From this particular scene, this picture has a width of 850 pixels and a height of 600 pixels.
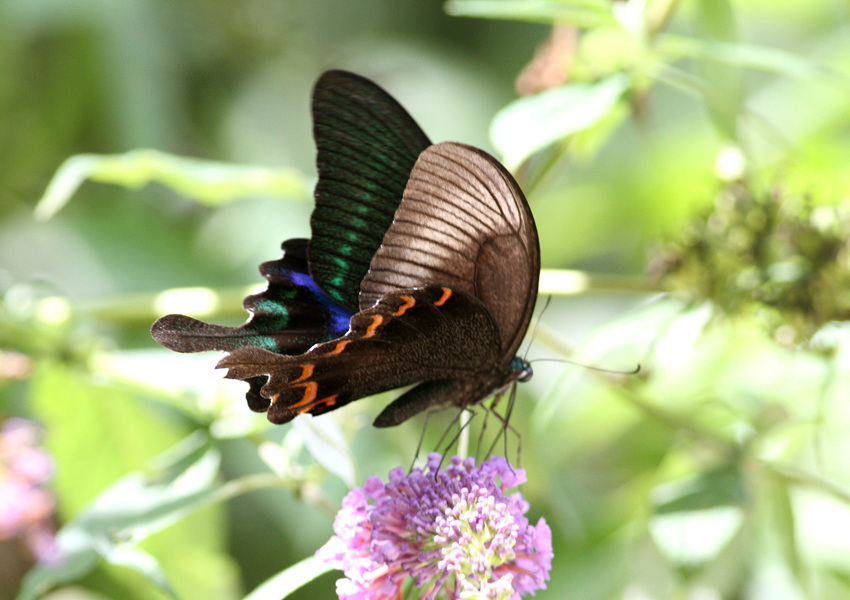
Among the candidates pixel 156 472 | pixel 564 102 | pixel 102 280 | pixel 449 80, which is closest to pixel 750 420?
pixel 564 102

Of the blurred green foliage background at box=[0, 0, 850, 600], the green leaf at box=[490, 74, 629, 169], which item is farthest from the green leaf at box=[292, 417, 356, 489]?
the green leaf at box=[490, 74, 629, 169]

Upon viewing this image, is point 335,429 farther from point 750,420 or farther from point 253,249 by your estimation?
point 253,249

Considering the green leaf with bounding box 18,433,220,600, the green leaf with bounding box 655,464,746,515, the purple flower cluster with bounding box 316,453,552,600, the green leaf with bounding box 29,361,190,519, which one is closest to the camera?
the purple flower cluster with bounding box 316,453,552,600

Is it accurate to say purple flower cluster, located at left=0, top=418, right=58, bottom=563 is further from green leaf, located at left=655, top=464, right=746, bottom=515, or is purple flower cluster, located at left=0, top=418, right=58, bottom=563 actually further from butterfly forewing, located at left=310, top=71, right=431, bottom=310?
green leaf, located at left=655, top=464, right=746, bottom=515

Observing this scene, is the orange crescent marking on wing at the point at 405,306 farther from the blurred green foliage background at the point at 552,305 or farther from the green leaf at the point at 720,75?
the green leaf at the point at 720,75

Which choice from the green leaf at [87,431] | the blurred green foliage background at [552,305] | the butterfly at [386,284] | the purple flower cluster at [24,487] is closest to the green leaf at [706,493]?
the blurred green foliage background at [552,305]

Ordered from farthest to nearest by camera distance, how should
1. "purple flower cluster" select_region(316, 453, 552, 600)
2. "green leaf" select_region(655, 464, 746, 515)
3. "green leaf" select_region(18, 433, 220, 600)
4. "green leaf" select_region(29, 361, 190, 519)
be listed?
"green leaf" select_region(29, 361, 190, 519)
"green leaf" select_region(655, 464, 746, 515)
"green leaf" select_region(18, 433, 220, 600)
"purple flower cluster" select_region(316, 453, 552, 600)
